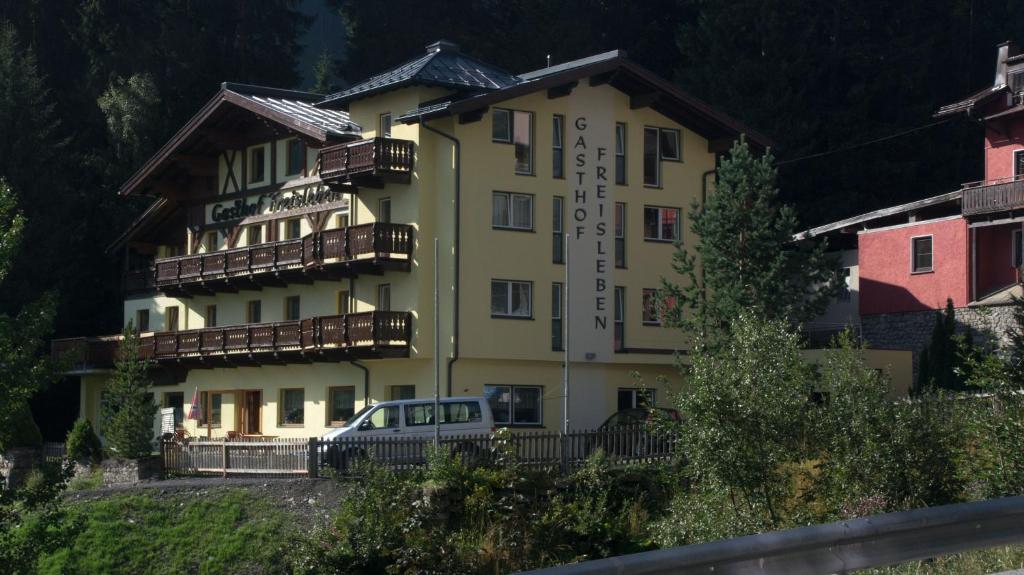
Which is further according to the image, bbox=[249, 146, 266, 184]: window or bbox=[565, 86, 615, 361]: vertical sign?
bbox=[249, 146, 266, 184]: window

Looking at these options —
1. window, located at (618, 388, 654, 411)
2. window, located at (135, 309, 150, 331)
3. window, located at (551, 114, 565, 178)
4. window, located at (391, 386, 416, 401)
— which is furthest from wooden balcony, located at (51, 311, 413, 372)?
window, located at (618, 388, 654, 411)

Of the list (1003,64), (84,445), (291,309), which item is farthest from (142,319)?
(1003,64)

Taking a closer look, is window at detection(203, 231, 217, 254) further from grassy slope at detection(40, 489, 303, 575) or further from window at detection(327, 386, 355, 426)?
grassy slope at detection(40, 489, 303, 575)

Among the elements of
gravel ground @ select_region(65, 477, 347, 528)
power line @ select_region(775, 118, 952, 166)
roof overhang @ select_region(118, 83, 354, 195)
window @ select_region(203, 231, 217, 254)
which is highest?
power line @ select_region(775, 118, 952, 166)

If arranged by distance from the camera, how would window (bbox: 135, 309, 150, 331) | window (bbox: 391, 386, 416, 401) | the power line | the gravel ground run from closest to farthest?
the gravel ground
window (bbox: 391, 386, 416, 401)
window (bbox: 135, 309, 150, 331)
the power line

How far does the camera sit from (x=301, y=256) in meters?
44.8

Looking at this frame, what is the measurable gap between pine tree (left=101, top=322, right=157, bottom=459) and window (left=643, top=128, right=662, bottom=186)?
1614cm

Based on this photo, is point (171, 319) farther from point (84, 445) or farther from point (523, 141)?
point (523, 141)

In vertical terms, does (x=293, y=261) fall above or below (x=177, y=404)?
above

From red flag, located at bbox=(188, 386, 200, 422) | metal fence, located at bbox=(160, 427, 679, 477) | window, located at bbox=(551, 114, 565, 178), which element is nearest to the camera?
metal fence, located at bbox=(160, 427, 679, 477)

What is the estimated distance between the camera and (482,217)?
4256 centimetres

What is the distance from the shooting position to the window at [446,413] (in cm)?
3712

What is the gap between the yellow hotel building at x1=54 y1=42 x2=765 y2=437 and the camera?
42219 millimetres

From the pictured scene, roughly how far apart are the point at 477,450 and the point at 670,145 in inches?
727
